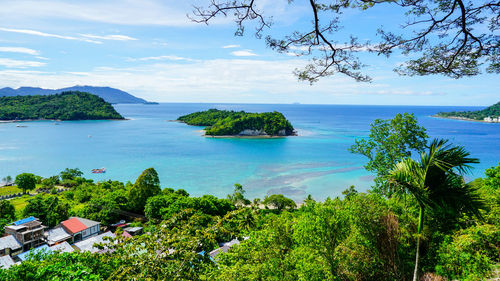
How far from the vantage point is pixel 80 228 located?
53.5ft

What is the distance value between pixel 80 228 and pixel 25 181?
16.3 metres

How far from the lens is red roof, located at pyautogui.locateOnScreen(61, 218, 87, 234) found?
16.1 metres

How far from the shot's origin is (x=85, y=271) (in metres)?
5.59

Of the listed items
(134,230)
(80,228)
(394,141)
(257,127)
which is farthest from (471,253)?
(257,127)

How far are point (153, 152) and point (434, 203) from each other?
4896 cm

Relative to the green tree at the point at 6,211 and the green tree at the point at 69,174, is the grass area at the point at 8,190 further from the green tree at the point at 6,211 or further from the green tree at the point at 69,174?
the green tree at the point at 6,211

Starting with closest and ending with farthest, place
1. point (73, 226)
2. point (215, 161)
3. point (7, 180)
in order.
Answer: point (73, 226) < point (7, 180) < point (215, 161)

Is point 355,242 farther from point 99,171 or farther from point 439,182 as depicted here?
point 99,171

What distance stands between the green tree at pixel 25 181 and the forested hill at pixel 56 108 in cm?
9609

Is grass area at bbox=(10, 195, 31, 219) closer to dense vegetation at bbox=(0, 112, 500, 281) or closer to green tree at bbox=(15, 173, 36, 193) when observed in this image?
green tree at bbox=(15, 173, 36, 193)

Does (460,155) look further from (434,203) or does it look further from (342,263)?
(342,263)

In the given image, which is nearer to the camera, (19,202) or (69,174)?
(19,202)

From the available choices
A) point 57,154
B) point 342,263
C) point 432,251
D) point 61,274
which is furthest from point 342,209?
point 57,154

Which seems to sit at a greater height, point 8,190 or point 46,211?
point 46,211
